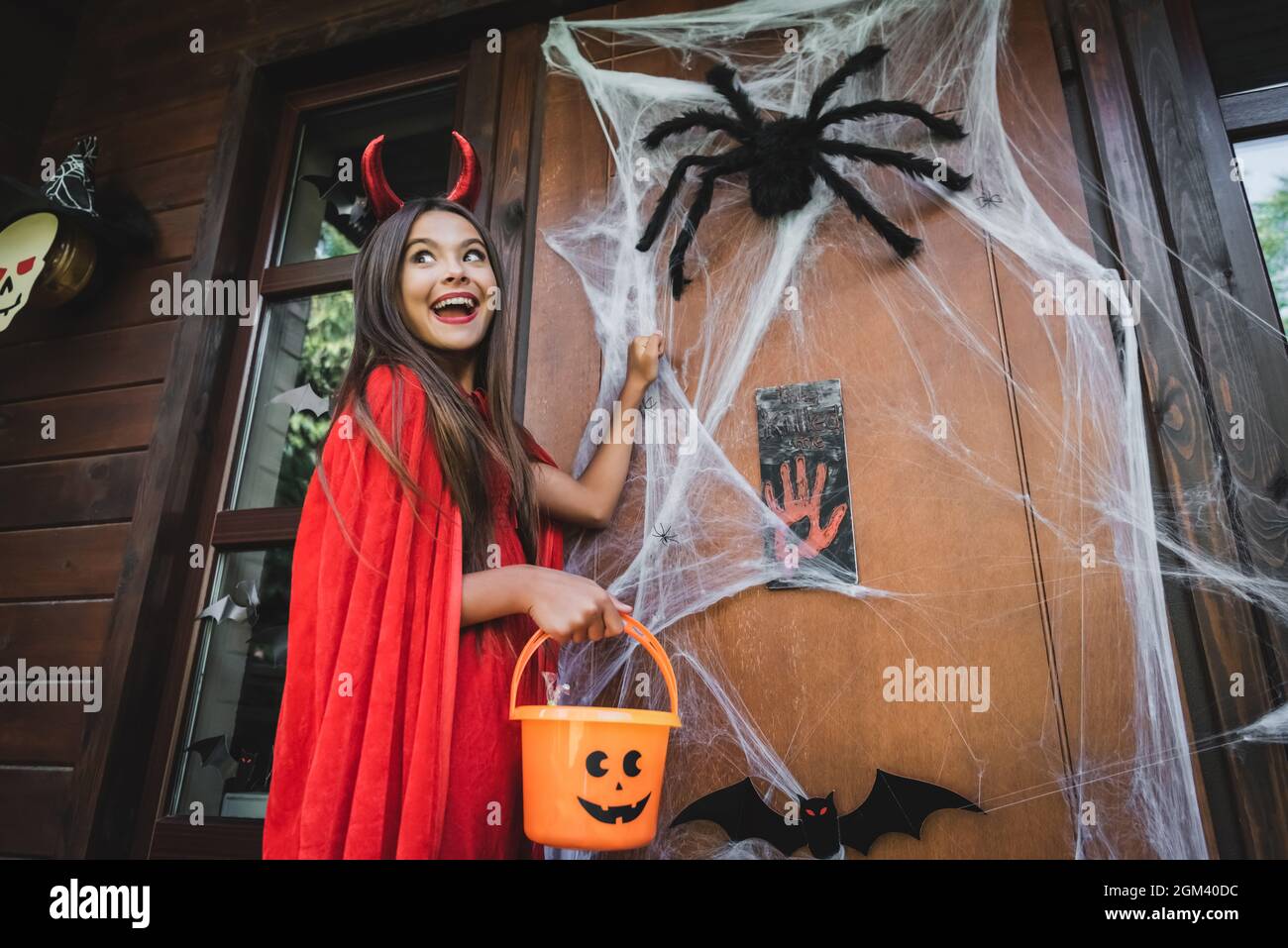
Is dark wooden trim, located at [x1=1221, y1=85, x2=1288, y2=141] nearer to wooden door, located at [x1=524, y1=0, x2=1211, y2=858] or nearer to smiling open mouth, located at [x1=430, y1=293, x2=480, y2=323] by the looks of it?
wooden door, located at [x1=524, y1=0, x2=1211, y2=858]

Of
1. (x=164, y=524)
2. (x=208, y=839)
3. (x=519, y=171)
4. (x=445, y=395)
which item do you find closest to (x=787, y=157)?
(x=519, y=171)

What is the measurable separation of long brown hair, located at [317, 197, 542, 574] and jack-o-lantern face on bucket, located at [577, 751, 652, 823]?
0.38m

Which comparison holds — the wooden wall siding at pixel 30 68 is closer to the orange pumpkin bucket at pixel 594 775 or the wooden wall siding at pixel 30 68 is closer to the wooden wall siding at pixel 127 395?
the wooden wall siding at pixel 127 395

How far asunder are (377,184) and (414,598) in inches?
33.1

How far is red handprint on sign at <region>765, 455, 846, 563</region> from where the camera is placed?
4.44 ft

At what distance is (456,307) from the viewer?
4.40ft

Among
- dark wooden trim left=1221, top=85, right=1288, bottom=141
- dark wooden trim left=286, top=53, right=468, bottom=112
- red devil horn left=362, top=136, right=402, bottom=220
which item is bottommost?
red devil horn left=362, top=136, right=402, bottom=220

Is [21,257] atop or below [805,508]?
atop

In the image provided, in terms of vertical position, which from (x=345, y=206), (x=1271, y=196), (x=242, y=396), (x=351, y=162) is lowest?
(x=242, y=396)

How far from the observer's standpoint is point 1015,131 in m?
1.45

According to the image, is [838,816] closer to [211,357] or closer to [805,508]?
[805,508]

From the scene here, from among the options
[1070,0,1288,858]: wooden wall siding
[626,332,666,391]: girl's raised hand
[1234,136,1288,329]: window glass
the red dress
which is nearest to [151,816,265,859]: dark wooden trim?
the red dress

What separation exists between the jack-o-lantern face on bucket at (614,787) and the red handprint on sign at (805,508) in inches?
20.7
